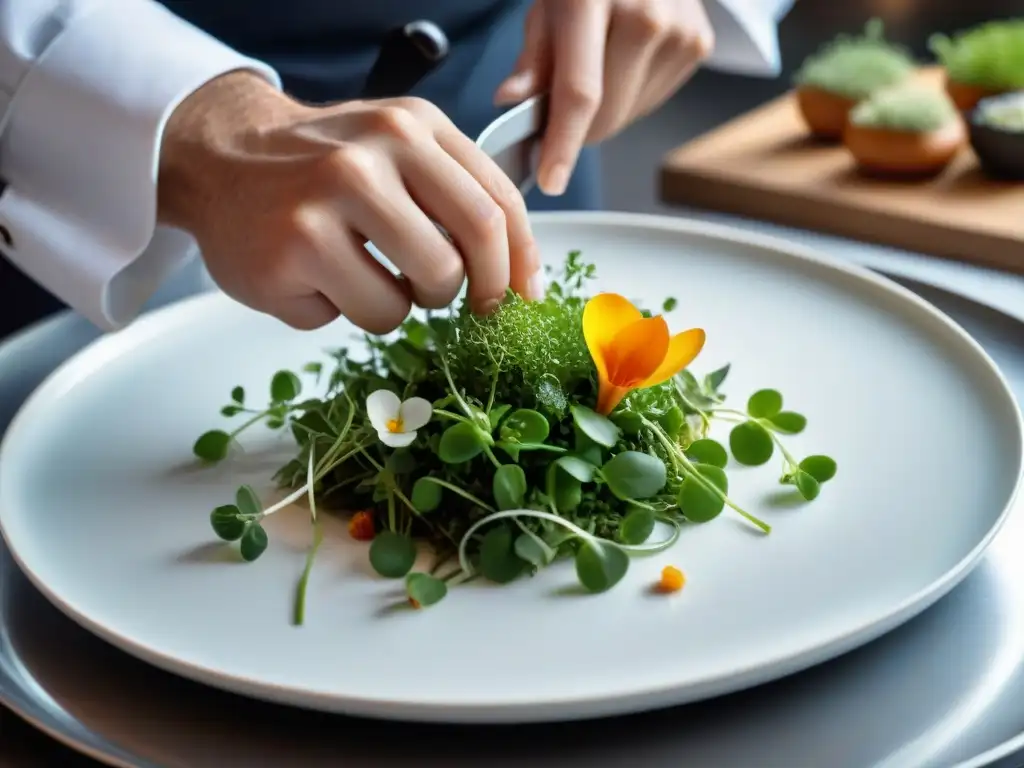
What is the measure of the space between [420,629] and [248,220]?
28 cm

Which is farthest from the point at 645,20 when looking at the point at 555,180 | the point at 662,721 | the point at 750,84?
the point at 750,84

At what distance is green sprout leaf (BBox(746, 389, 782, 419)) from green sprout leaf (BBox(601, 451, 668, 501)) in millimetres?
115

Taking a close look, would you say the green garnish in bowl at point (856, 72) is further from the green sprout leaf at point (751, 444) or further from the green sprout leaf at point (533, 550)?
the green sprout leaf at point (533, 550)

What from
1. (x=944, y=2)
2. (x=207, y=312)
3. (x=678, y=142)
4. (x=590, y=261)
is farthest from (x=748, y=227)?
(x=678, y=142)

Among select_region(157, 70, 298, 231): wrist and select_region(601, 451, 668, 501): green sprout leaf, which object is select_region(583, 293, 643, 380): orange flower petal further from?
select_region(157, 70, 298, 231): wrist

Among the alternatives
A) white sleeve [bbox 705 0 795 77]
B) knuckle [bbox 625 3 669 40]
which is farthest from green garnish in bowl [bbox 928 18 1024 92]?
knuckle [bbox 625 3 669 40]

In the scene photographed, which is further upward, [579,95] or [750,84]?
[579,95]

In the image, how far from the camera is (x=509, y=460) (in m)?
0.62

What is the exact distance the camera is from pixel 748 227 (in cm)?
126

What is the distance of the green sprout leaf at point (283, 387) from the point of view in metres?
0.74

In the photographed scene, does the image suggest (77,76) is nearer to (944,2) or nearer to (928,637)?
(928,637)

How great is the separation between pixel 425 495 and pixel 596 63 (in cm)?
43

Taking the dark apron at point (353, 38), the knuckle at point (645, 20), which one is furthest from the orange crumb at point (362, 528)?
the dark apron at point (353, 38)

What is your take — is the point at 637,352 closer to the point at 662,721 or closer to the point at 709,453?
the point at 709,453
